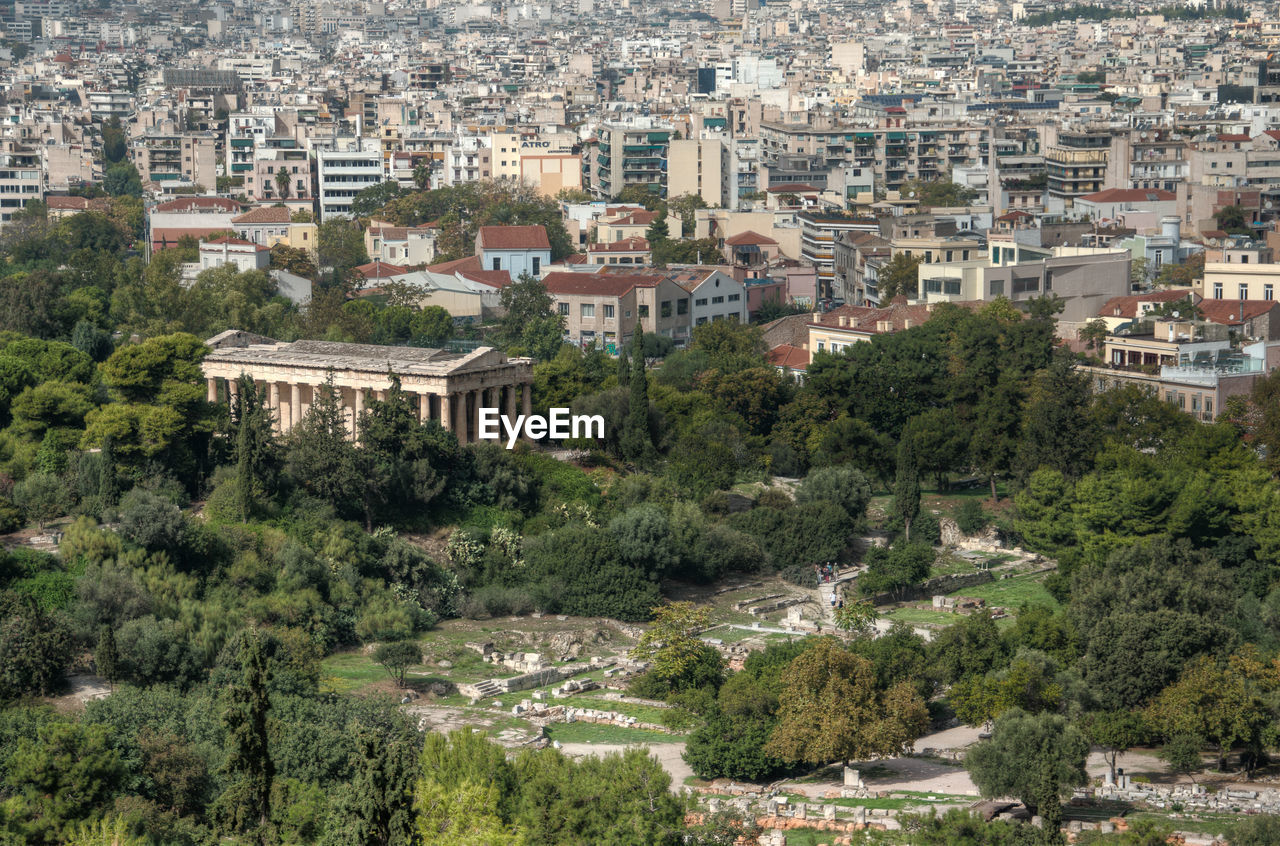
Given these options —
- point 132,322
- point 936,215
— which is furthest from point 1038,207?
point 132,322

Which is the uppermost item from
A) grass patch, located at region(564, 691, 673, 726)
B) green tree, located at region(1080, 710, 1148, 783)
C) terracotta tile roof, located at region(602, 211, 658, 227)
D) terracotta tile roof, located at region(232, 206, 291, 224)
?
terracotta tile roof, located at region(232, 206, 291, 224)

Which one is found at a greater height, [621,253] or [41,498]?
[41,498]

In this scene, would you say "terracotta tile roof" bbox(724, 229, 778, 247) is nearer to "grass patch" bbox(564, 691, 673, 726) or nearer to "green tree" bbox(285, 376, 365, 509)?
"green tree" bbox(285, 376, 365, 509)

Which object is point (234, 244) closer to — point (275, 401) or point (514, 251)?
point (514, 251)

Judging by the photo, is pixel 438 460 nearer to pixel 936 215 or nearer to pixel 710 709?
pixel 710 709

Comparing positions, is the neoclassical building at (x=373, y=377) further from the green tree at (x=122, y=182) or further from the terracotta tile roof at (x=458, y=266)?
the green tree at (x=122, y=182)

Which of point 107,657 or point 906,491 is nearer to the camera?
point 107,657

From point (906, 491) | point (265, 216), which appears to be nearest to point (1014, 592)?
point (906, 491)

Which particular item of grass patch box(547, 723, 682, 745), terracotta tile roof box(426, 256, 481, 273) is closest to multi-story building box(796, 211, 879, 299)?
terracotta tile roof box(426, 256, 481, 273)
